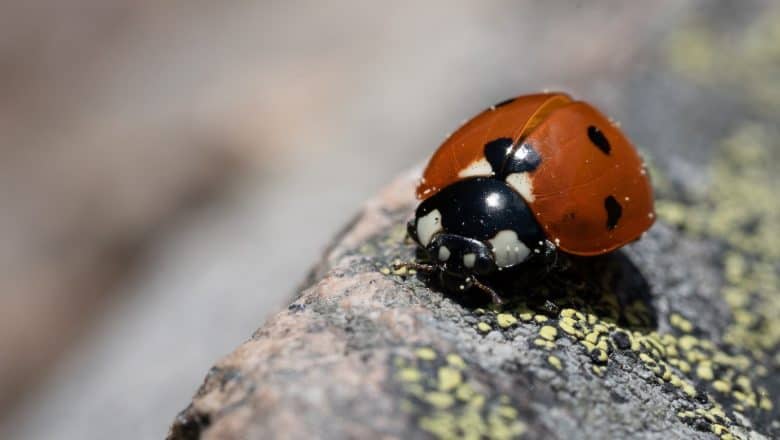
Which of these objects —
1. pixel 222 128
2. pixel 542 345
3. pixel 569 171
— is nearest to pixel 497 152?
pixel 569 171

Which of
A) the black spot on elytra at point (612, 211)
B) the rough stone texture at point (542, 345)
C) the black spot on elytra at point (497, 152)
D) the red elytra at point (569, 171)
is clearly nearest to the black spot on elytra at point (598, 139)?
the red elytra at point (569, 171)

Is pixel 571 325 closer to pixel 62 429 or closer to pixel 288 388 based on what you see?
pixel 288 388

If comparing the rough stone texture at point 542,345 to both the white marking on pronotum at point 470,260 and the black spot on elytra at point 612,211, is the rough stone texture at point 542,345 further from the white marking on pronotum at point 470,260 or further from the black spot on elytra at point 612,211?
the black spot on elytra at point 612,211

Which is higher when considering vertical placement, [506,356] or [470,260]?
[470,260]

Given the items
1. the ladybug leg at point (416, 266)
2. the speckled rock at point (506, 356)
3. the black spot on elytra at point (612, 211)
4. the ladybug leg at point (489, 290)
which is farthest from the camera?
the black spot on elytra at point (612, 211)

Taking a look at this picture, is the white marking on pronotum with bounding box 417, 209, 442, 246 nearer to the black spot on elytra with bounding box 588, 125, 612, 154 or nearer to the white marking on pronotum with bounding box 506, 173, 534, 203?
the white marking on pronotum with bounding box 506, 173, 534, 203

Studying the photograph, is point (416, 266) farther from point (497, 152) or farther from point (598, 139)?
point (598, 139)
